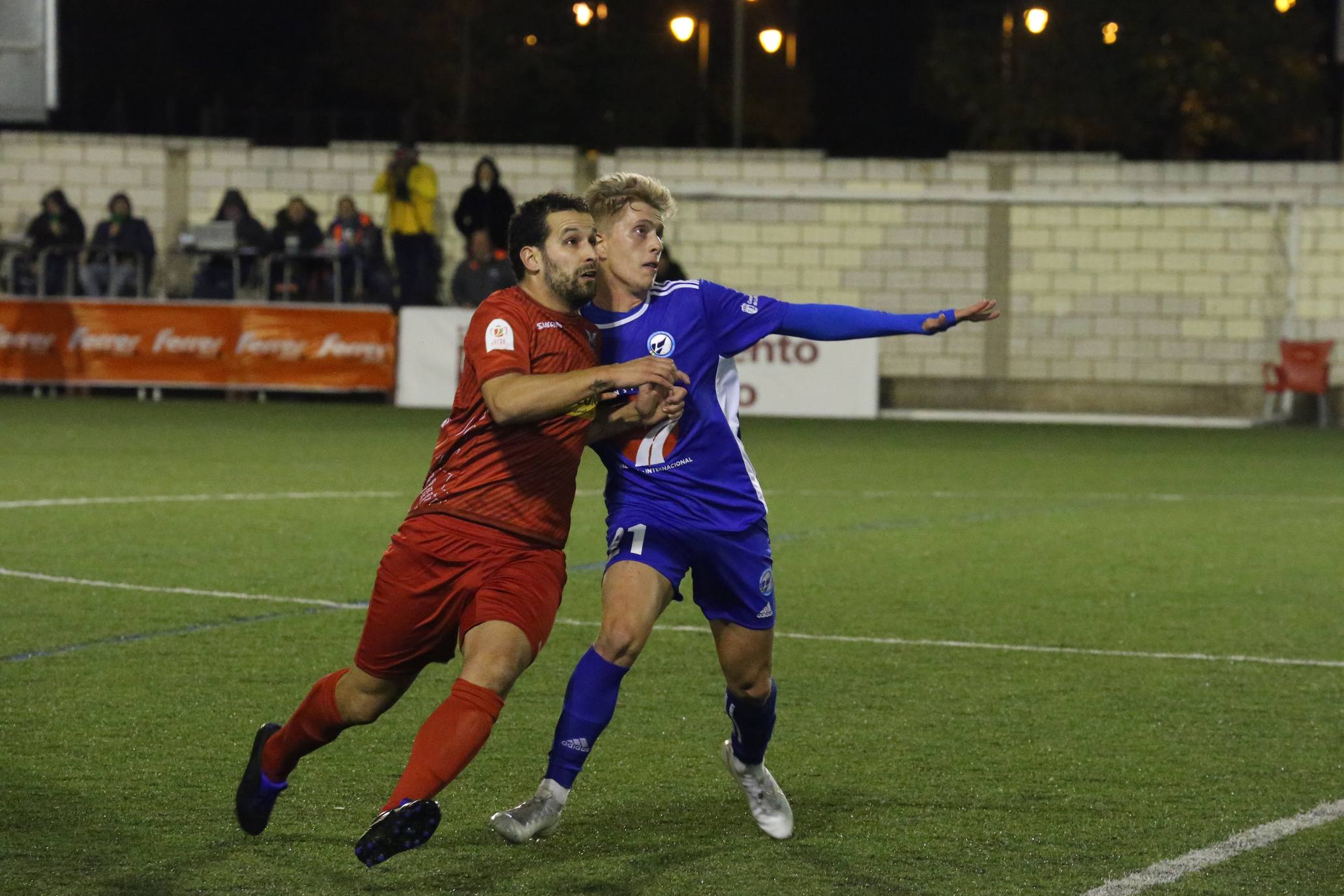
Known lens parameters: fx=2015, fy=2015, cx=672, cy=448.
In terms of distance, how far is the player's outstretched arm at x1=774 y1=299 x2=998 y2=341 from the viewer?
529 cm

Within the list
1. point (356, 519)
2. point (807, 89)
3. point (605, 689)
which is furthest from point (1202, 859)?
point (807, 89)

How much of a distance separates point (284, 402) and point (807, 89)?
41.3m

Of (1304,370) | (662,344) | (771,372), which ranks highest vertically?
(1304,370)

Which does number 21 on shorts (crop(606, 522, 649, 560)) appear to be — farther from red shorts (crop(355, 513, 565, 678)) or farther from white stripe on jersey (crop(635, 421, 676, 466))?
red shorts (crop(355, 513, 565, 678))

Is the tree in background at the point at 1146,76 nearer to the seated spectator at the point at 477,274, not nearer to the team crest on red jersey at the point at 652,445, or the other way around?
the seated spectator at the point at 477,274

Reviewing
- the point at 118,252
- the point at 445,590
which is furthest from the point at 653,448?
the point at 118,252

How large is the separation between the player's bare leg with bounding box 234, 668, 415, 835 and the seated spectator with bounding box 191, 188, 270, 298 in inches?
718

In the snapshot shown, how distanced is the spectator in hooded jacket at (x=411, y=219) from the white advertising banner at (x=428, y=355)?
139 cm

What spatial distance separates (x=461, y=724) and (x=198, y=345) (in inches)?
704

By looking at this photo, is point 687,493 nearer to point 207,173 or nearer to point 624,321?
point 624,321

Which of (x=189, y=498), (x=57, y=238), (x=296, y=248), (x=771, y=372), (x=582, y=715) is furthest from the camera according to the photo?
(x=57, y=238)

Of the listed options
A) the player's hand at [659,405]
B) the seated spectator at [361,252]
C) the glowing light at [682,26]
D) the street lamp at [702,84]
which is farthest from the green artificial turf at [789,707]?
the street lamp at [702,84]

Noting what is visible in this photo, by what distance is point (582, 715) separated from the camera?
4.85m

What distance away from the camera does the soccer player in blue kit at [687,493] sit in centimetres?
503
